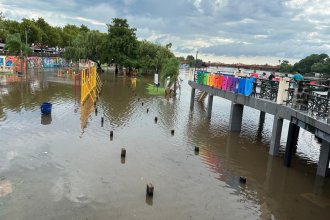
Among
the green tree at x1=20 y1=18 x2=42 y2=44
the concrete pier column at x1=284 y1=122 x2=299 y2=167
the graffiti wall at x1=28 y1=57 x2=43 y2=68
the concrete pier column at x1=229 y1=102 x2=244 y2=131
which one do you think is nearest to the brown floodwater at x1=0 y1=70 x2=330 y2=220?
the concrete pier column at x1=284 y1=122 x2=299 y2=167

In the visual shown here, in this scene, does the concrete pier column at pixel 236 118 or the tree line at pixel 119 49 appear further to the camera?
the tree line at pixel 119 49

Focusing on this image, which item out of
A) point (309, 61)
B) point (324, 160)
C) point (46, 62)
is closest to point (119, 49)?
point (46, 62)

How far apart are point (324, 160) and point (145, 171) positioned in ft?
25.5

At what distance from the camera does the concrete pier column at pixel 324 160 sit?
45.6ft

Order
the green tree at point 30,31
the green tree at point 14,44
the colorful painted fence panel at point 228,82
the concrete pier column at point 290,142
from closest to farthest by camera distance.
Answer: the concrete pier column at point 290,142 → the colorful painted fence panel at point 228,82 → the green tree at point 14,44 → the green tree at point 30,31

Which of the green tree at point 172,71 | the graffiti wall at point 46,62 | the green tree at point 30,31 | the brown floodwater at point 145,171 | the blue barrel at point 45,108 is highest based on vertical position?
the green tree at point 30,31

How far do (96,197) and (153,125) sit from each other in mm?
11811

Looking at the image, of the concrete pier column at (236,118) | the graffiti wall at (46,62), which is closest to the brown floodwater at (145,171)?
the concrete pier column at (236,118)

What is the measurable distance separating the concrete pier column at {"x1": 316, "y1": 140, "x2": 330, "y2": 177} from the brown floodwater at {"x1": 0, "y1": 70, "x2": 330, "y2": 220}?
46 cm

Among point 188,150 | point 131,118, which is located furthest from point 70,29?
point 188,150

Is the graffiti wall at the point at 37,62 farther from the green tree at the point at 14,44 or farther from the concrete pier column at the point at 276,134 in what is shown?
the concrete pier column at the point at 276,134

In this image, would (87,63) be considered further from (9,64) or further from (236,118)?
(236,118)

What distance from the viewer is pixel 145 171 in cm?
1375

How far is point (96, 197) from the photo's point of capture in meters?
11.0
